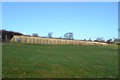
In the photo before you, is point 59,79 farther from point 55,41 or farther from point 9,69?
point 55,41

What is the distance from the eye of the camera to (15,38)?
3068 inches

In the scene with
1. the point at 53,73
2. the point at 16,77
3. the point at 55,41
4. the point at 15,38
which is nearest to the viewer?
the point at 16,77

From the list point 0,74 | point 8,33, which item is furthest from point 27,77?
point 8,33

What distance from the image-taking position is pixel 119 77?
17.6 meters

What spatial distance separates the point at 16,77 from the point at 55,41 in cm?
7051

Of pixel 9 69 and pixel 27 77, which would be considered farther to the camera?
pixel 9 69

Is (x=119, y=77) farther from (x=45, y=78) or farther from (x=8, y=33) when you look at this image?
(x=8, y=33)

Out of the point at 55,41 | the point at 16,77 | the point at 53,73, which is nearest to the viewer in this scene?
the point at 16,77

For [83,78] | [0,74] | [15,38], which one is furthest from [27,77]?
[15,38]

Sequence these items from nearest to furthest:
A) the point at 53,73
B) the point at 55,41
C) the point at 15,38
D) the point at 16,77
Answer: the point at 16,77
the point at 53,73
the point at 15,38
the point at 55,41

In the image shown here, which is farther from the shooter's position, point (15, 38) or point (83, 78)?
point (15, 38)

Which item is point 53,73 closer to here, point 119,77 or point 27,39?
point 119,77

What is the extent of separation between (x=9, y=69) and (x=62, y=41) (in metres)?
70.7

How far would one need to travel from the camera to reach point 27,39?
262 ft
